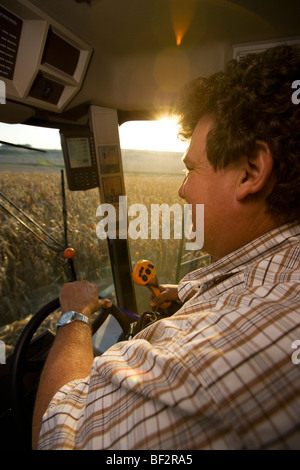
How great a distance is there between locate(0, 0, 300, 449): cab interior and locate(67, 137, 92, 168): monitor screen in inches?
0.9

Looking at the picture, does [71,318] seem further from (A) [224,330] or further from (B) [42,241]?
(B) [42,241]

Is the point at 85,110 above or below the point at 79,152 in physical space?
above

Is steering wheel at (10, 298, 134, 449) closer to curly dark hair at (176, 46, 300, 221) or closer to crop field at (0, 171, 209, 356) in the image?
crop field at (0, 171, 209, 356)

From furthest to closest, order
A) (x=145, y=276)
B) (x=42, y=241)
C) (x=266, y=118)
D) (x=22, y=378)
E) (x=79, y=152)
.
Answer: (x=79, y=152)
(x=42, y=241)
(x=145, y=276)
(x=22, y=378)
(x=266, y=118)

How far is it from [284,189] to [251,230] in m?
0.19

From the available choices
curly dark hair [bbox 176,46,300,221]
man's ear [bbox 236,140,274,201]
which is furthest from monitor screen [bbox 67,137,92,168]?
man's ear [bbox 236,140,274,201]

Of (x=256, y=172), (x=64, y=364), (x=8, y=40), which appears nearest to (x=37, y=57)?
(x=8, y=40)

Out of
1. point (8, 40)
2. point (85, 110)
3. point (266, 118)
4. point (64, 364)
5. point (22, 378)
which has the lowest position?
point (22, 378)

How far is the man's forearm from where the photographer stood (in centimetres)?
84

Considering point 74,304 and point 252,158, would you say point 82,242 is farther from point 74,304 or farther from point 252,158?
point 252,158

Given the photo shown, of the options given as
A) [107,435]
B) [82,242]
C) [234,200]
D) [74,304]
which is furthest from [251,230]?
[82,242]

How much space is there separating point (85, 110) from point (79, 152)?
423mm

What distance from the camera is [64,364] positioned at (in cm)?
94

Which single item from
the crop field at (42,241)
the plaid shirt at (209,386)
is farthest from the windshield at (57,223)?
the plaid shirt at (209,386)
